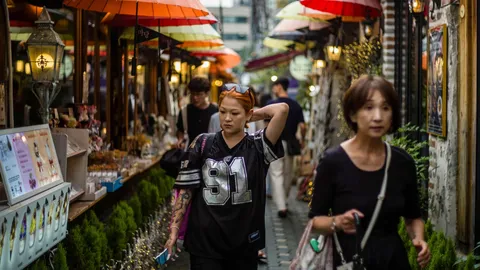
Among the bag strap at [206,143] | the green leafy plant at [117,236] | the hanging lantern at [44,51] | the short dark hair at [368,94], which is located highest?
the hanging lantern at [44,51]

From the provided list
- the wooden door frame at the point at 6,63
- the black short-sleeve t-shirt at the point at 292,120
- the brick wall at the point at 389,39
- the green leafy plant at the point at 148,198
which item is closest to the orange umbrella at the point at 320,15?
the brick wall at the point at 389,39

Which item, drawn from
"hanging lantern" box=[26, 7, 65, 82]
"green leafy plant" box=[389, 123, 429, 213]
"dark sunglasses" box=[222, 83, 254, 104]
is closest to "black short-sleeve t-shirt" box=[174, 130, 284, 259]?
"dark sunglasses" box=[222, 83, 254, 104]

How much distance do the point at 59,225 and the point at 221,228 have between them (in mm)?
1943

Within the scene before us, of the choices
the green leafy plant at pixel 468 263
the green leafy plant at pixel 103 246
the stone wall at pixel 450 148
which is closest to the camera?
the green leafy plant at pixel 468 263

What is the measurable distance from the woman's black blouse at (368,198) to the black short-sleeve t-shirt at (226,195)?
120 cm

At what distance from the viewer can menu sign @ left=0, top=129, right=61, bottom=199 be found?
5.66m

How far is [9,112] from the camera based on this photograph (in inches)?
304

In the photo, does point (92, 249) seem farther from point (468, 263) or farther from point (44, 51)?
point (468, 263)

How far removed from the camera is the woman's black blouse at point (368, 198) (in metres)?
4.07

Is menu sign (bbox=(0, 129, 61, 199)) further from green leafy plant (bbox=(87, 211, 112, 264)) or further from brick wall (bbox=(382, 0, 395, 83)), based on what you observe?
brick wall (bbox=(382, 0, 395, 83))

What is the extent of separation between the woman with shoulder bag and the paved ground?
5230mm

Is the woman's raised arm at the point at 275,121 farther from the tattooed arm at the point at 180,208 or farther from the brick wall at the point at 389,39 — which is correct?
the brick wall at the point at 389,39

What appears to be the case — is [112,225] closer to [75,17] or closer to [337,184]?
[75,17]

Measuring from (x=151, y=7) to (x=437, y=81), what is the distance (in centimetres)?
301
